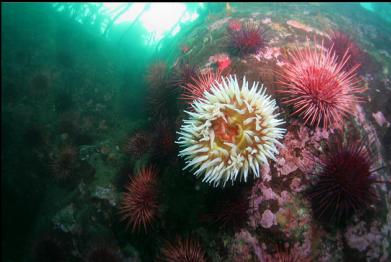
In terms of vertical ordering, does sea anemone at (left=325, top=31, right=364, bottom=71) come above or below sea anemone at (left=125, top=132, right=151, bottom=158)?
above

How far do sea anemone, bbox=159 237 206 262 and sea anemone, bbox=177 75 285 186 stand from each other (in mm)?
1596

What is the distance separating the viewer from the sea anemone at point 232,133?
4047mm

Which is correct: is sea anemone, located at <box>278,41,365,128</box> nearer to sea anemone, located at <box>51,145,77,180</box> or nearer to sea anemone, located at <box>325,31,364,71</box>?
sea anemone, located at <box>325,31,364,71</box>

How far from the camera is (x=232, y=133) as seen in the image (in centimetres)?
420

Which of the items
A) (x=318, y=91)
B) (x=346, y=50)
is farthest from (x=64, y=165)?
(x=346, y=50)

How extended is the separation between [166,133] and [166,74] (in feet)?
7.83

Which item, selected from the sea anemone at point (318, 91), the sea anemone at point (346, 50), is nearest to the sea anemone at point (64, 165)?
the sea anemone at point (318, 91)

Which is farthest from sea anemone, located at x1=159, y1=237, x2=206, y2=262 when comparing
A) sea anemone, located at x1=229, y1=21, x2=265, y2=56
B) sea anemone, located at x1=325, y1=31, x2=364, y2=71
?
sea anemone, located at x1=325, y1=31, x2=364, y2=71

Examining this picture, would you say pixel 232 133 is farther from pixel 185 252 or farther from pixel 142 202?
pixel 142 202

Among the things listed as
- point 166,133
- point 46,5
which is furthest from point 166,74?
point 46,5

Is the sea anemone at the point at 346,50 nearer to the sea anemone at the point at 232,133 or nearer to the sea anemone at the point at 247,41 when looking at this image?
the sea anemone at the point at 247,41

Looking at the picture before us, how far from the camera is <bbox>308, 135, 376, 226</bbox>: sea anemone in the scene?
4102 mm

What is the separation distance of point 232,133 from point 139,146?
12.2ft

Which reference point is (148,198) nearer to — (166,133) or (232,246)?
(166,133)
